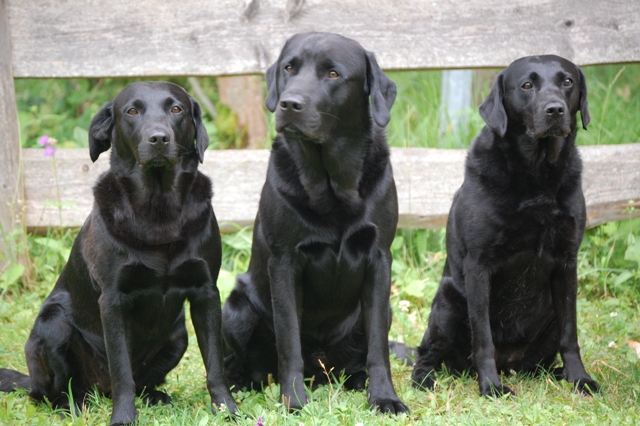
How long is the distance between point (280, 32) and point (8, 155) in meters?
1.97

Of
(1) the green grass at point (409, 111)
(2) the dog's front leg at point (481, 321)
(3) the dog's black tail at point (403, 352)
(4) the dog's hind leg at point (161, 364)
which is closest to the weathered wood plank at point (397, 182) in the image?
(1) the green grass at point (409, 111)

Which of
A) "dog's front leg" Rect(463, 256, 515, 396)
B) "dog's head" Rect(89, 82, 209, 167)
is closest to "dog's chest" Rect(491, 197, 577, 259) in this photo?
"dog's front leg" Rect(463, 256, 515, 396)

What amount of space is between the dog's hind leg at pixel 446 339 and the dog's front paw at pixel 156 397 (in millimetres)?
1168

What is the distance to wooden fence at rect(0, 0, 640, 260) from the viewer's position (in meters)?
4.90

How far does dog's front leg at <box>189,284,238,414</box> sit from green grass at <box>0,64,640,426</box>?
90 millimetres

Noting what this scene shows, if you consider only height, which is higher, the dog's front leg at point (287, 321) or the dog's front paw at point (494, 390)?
the dog's front leg at point (287, 321)

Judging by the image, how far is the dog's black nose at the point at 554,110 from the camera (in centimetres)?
329

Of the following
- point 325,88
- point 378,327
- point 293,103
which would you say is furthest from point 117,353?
point 325,88

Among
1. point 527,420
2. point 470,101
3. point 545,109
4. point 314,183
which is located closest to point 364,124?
point 314,183

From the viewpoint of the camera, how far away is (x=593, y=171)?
16.5 ft

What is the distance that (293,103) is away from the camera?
2.98 m

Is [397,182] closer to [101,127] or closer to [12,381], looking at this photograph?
[101,127]

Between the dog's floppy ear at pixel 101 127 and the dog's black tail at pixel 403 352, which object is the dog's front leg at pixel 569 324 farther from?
the dog's floppy ear at pixel 101 127

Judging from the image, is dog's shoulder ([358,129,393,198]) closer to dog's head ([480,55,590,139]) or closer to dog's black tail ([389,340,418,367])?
dog's head ([480,55,590,139])
